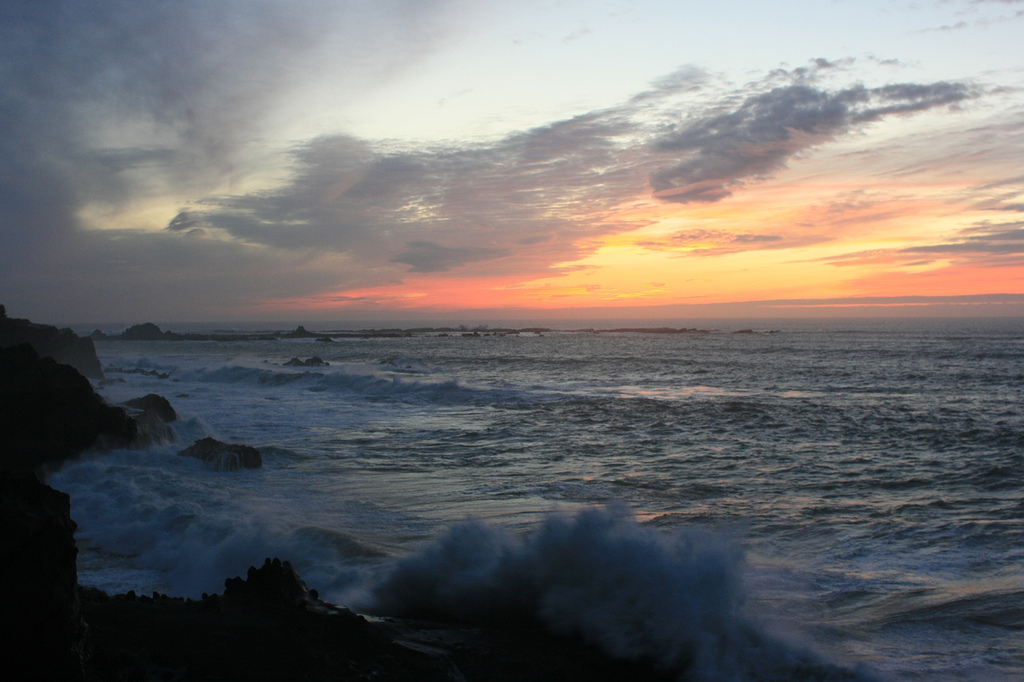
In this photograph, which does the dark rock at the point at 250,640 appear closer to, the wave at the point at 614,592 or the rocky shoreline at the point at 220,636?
the rocky shoreline at the point at 220,636

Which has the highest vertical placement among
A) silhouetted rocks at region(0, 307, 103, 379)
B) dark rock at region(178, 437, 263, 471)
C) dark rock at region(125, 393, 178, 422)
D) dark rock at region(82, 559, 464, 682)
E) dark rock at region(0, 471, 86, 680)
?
silhouetted rocks at region(0, 307, 103, 379)

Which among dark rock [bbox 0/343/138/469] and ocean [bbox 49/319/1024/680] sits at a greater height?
dark rock [bbox 0/343/138/469]

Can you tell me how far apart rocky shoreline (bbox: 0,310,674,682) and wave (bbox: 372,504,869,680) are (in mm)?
214

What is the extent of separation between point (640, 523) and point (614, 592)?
7.94 feet

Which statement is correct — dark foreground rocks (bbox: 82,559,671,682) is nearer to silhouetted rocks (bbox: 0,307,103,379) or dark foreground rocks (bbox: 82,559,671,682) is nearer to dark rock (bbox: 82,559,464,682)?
dark rock (bbox: 82,559,464,682)

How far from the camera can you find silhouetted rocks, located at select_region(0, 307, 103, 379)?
20875 mm

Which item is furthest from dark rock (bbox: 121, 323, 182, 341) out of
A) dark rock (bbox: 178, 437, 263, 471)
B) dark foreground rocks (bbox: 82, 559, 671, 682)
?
dark foreground rocks (bbox: 82, 559, 671, 682)

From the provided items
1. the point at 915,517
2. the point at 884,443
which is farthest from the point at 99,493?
the point at 884,443

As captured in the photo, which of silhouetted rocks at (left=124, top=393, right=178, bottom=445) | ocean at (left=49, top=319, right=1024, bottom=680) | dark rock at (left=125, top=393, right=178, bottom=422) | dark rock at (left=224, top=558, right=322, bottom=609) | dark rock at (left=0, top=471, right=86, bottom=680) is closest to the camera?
dark rock at (left=0, top=471, right=86, bottom=680)

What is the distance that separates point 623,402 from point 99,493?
16450 millimetres

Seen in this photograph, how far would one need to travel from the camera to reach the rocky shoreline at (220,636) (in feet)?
10.4

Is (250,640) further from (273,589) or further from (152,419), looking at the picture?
(152,419)

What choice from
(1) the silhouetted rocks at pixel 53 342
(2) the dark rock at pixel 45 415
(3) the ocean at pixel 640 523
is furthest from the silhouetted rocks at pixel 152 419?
(1) the silhouetted rocks at pixel 53 342

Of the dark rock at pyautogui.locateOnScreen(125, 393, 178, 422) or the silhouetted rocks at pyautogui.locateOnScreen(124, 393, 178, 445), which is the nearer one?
the silhouetted rocks at pyautogui.locateOnScreen(124, 393, 178, 445)
